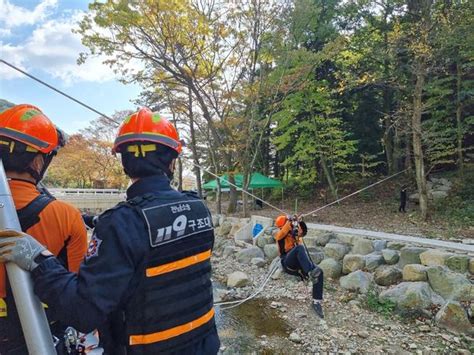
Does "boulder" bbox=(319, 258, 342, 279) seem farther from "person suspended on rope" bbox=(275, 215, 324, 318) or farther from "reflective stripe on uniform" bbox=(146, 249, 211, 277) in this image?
"reflective stripe on uniform" bbox=(146, 249, 211, 277)

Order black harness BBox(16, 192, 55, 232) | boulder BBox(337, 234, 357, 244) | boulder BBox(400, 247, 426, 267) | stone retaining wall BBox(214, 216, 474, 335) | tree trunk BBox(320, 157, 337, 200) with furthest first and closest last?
tree trunk BBox(320, 157, 337, 200) < boulder BBox(337, 234, 357, 244) < boulder BBox(400, 247, 426, 267) < stone retaining wall BBox(214, 216, 474, 335) < black harness BBox(16, 192, 55, 232)

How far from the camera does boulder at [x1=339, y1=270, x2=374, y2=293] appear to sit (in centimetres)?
614

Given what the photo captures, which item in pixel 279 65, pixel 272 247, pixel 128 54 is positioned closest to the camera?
pixel 272 247

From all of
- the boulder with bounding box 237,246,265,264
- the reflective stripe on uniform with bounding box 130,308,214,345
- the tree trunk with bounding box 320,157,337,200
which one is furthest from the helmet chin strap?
the tree trunk with bounding box 320,157,337,200

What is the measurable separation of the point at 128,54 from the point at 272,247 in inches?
330

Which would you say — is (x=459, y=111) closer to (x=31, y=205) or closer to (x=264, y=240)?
(x=264, y=240)

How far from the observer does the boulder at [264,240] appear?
31.7 feet

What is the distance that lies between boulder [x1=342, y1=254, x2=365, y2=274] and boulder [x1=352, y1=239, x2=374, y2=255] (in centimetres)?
45

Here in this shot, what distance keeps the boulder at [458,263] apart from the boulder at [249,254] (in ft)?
15.0

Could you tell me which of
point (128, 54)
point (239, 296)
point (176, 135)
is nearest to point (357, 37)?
point (128, 54)

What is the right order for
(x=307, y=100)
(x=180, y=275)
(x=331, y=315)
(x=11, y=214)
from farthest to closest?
(x=307, y=100), (x=331, y=315), (x=180, y=275), (x=11, y=214)

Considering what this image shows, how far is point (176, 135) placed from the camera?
5.12 ft

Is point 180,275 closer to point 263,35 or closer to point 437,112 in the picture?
point 263,35

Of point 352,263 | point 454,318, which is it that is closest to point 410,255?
point 352,263
